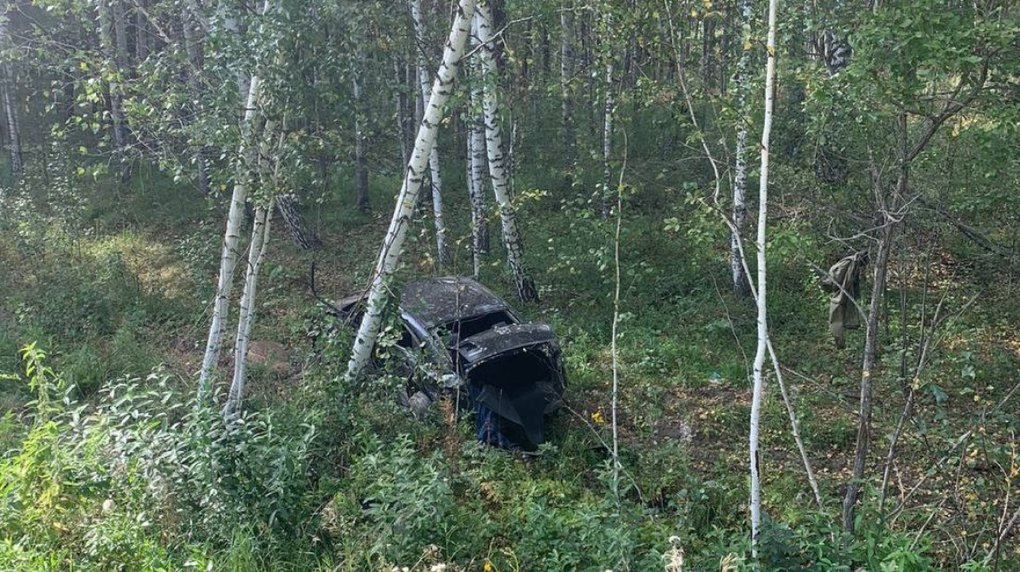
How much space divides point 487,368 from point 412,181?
2.03m

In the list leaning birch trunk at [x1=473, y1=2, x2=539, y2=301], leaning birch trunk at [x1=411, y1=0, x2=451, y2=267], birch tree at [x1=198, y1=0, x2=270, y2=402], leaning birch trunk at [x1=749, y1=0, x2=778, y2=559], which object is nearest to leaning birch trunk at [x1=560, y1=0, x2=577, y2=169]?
leaning birch trunk at [x1=411, y1=0, x2=451, y2=267]

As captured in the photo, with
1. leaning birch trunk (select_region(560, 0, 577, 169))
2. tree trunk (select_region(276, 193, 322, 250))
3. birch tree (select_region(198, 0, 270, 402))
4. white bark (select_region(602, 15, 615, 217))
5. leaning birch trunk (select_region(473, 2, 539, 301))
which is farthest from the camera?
leaning birch trunk (select_region(560, 0, 577, 169))

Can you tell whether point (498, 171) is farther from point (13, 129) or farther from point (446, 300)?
point (13, 129)

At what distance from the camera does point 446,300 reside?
833cm

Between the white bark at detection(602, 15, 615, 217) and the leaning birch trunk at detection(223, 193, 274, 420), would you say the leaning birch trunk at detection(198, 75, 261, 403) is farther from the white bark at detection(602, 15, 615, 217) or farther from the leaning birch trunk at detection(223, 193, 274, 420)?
the white bark at detection(602, 15, 615, 217)

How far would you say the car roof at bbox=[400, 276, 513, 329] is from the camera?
7.95 metres

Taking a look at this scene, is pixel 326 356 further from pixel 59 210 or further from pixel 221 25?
pixel 59 210

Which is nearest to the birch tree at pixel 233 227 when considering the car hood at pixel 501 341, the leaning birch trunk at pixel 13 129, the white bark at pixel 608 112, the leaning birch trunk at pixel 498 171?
the car hood at pixel 501 341

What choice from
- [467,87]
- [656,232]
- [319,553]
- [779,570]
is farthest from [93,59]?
[656,232]

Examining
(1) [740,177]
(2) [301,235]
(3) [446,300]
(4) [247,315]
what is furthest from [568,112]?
(4) [247,315]

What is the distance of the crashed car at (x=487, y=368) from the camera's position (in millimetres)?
7062

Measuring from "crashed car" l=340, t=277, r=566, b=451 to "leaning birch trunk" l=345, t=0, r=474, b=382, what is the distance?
250 mm

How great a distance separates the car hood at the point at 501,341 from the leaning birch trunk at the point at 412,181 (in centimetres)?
92

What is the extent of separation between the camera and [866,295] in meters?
9.51
